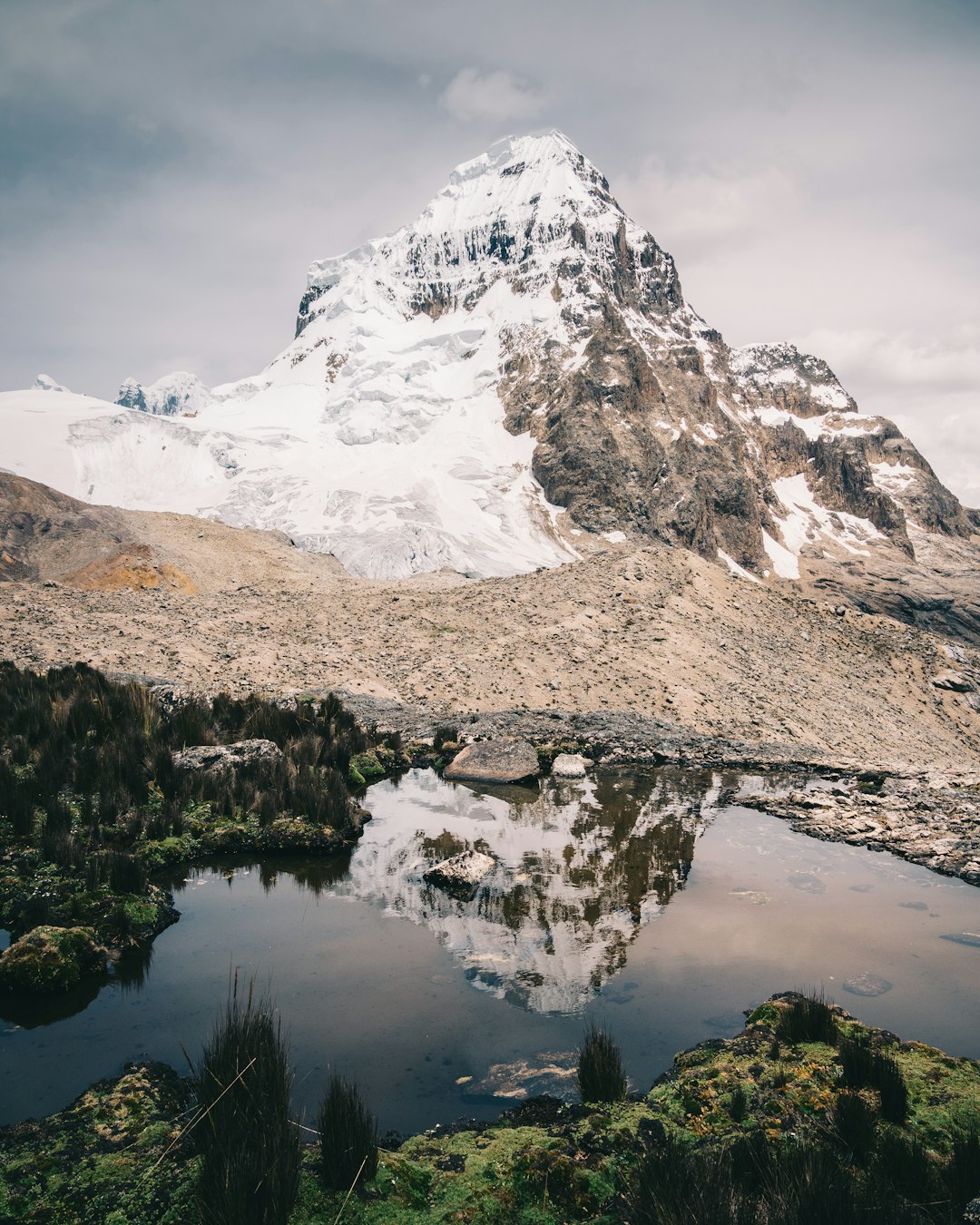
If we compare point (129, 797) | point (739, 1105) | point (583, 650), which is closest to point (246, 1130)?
point (739, 1105)

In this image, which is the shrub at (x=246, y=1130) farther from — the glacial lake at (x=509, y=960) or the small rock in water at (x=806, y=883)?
the small rock in water at (x=806, y=883)

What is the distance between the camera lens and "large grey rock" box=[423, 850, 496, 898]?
9.89 meters

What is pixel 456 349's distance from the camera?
13575 centimetres

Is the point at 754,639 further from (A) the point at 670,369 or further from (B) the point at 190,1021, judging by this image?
(A) the point at 670,369

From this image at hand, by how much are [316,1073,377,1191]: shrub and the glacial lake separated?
0.89 meters

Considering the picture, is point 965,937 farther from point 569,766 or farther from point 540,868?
point 569,766

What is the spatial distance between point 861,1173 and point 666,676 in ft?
64.5

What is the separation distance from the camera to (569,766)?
16.9m

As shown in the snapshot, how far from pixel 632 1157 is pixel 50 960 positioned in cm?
548

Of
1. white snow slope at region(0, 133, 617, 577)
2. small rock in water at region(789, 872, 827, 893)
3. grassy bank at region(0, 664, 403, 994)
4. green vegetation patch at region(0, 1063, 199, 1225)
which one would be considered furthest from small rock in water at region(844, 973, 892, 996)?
A: white snow slope at region(0, 133, 617, 577)

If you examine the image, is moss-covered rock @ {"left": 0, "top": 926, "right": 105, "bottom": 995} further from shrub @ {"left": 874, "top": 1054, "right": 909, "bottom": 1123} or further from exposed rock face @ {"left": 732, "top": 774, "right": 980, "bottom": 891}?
exposed rock face @ {"left": 732, "top": 774, "right": 980, "bottom": 891}

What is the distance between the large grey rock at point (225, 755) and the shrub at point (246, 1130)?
876 cm

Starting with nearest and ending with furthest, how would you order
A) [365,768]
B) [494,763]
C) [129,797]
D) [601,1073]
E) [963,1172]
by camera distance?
[963,1172] → [601,1073] → [129,797] → [365,768] → [494,763]

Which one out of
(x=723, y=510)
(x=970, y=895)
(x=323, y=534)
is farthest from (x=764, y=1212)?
(x=723, y=510)
